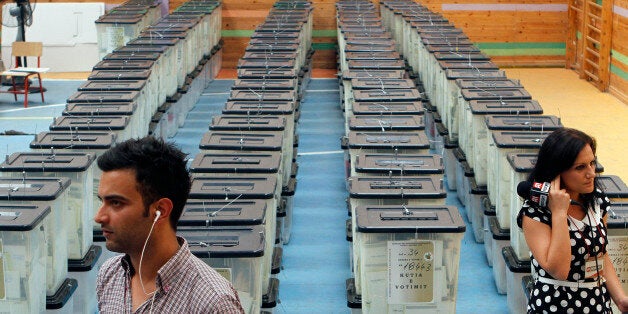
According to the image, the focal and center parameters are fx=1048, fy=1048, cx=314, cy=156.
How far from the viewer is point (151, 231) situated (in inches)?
114

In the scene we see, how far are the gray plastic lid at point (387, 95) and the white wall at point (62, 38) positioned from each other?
913 centimetres

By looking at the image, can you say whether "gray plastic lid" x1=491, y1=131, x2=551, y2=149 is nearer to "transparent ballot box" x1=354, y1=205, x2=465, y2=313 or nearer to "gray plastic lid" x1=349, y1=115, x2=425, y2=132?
"gray plastic lid" x1=349, y1=115, x2=425, y2=132

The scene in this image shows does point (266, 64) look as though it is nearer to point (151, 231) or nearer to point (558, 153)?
point (558, 153)

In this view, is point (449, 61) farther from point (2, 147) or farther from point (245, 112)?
point (2, 147)

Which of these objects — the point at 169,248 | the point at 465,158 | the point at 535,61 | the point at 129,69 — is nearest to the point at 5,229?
the point at 169,248

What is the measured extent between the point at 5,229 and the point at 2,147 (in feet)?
23.3

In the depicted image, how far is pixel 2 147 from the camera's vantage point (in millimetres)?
12156

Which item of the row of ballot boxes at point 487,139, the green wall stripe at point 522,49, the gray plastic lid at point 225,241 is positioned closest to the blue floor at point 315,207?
the row of ballot boxes at point 487,139

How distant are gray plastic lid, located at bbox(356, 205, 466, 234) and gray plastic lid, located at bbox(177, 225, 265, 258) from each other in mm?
571

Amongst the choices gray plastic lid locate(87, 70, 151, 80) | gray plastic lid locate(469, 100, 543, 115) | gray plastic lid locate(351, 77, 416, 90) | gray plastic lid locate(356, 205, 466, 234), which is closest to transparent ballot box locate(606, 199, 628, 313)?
gray plastic lid locate(356, 205, 466, 234)

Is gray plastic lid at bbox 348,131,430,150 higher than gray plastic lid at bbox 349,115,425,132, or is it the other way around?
gray plastic lid at bbox 349,115,425,132

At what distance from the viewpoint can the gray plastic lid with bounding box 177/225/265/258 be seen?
5.31 meters

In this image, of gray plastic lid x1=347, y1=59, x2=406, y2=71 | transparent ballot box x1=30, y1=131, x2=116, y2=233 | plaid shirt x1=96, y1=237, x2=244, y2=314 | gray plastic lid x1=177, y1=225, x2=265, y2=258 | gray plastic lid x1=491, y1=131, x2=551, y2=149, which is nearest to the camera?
plaid shirt x1=96, y1=237, x2=244, y2=314

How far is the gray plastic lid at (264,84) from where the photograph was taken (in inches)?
402
